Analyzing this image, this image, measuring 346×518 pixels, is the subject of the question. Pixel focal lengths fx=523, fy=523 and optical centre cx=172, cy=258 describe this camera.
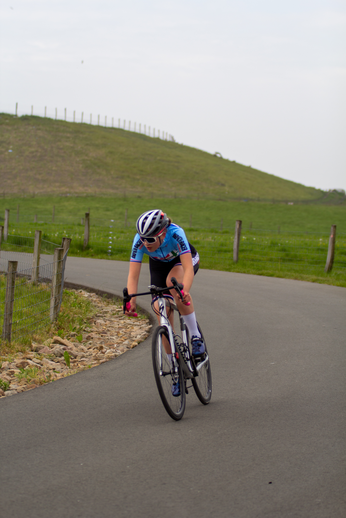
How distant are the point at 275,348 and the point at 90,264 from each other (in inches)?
459

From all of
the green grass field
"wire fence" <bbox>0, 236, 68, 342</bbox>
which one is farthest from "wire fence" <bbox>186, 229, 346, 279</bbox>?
"wire fence" <bbox>0, 236, 68, 342</bbox>

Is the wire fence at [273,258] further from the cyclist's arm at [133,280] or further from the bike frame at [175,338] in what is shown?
the cyclist's arm at [133,280]

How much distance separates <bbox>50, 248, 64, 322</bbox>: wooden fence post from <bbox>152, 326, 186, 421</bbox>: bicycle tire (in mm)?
4736

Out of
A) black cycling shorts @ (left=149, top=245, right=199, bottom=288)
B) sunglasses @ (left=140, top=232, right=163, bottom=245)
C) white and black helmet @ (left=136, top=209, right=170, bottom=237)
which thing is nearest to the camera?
white and black helmet @ (left=136, top=209, right=170, bottom=237)

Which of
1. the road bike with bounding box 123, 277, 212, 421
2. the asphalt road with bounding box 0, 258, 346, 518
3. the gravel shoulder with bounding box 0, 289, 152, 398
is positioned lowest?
the gravel shoulder with bounding box 0, 289, 152, 398

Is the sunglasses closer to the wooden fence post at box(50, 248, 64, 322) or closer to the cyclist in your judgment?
the cyclist

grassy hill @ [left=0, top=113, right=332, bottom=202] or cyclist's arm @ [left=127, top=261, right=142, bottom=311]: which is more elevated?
grassy hill @ [left=0, top=113, right=332, bottom=202]

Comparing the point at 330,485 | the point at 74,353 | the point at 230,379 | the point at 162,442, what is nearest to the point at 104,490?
the point at 162,442

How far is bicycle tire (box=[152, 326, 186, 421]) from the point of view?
4.54m

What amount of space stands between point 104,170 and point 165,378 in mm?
77027

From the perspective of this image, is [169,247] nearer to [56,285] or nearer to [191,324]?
[191,324]

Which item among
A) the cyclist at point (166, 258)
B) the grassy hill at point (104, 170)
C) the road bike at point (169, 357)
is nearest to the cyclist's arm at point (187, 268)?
the cyclist at point (166, 258)

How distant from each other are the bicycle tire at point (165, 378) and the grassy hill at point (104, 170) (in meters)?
63.0

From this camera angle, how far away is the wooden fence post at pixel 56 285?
9133mm
